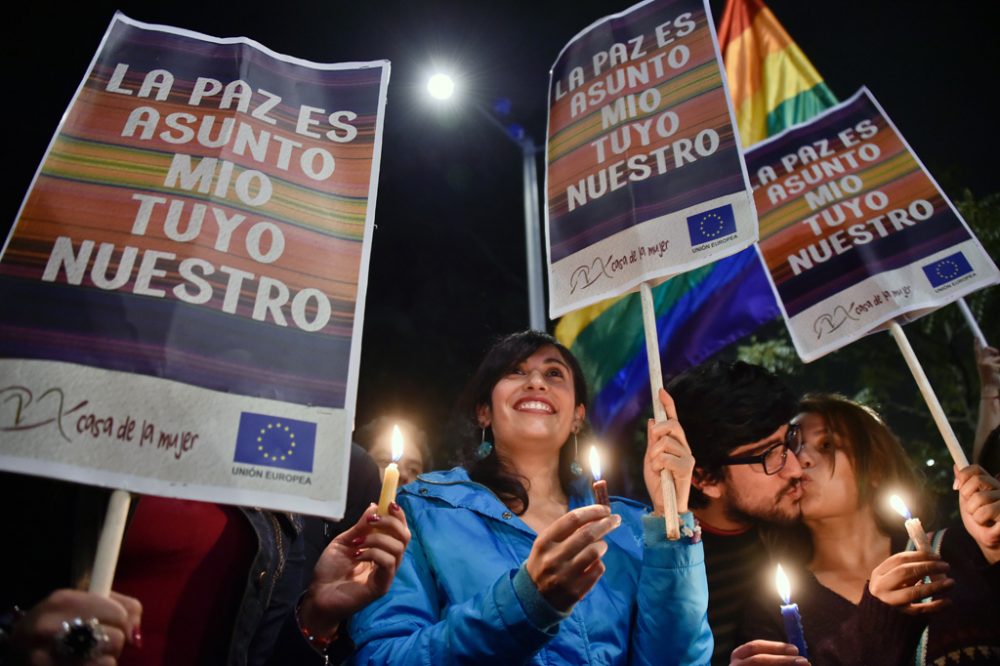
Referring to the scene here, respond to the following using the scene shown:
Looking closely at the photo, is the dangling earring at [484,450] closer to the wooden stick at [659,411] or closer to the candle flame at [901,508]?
the wooden stick at [659,411]

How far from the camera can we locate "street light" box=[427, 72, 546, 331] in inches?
265

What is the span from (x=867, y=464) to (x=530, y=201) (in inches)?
190

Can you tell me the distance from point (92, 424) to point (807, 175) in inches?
143

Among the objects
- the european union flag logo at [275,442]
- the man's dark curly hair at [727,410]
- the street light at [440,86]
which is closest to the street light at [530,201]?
the street light at [440,86]

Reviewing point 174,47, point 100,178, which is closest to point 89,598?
point 100,178

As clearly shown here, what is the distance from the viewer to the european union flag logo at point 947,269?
315 cm

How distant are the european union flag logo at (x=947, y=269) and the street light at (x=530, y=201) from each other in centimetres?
362

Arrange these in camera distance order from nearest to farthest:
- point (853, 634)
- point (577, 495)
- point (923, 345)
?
point (853, 634), point (577, 495), point (923, 345)

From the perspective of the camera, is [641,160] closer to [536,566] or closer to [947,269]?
[947,269]

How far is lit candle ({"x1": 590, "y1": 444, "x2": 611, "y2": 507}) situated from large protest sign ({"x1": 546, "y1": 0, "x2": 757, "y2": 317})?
77 centimetres

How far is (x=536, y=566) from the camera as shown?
6.03 feet

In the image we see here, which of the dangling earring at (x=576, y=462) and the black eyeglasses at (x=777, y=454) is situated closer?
the dangling earring at (x=576, y=462)

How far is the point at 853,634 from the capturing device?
256 centimetres

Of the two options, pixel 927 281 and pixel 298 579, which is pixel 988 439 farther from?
pixel 298 579
